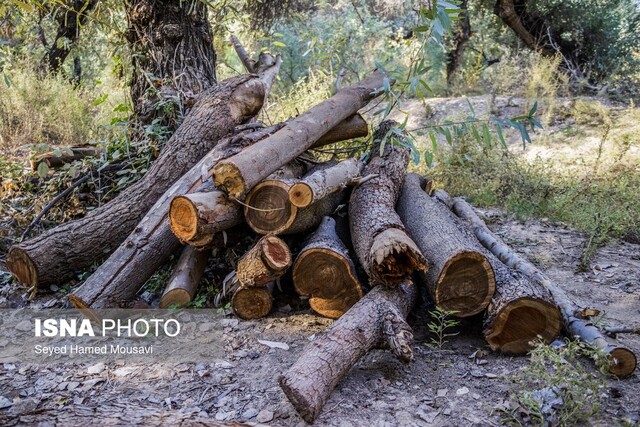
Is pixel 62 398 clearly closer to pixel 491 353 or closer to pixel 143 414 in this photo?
pixel 143 414

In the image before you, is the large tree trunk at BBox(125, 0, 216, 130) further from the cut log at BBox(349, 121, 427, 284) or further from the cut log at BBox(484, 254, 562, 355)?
the cut log at BBox(484, 254, 562, 355)

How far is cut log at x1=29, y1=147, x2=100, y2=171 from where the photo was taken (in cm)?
436

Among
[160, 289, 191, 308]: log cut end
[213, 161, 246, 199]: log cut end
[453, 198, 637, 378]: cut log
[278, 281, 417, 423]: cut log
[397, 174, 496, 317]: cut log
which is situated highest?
[213, 161, 246, 199]: log cut end

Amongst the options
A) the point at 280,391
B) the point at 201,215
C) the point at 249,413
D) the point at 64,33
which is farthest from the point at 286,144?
A: the point at 64,33

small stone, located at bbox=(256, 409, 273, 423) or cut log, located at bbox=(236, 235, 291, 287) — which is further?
cut log, located at bbox=(236, 235, 291, 287)

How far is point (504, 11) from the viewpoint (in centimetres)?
979

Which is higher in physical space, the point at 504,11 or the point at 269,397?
the point at 504,11

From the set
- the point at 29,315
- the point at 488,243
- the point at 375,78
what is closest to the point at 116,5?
the point at 375,78

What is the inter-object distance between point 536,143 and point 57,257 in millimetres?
6273

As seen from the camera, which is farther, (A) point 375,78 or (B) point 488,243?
(A) point 375,78

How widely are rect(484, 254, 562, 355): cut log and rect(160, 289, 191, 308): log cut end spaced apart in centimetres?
175

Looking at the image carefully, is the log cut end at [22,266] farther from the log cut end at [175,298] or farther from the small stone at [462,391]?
the small stone at [462,391]

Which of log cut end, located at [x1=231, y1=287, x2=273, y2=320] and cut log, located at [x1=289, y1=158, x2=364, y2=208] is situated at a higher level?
cut log, located at [x1=289, y1=158, x2=364, y2=208]

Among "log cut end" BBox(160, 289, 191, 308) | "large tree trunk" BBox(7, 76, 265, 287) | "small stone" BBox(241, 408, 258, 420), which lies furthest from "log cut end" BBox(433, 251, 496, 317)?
"large tree trunk" BBox(7, 76, 265, 287)
